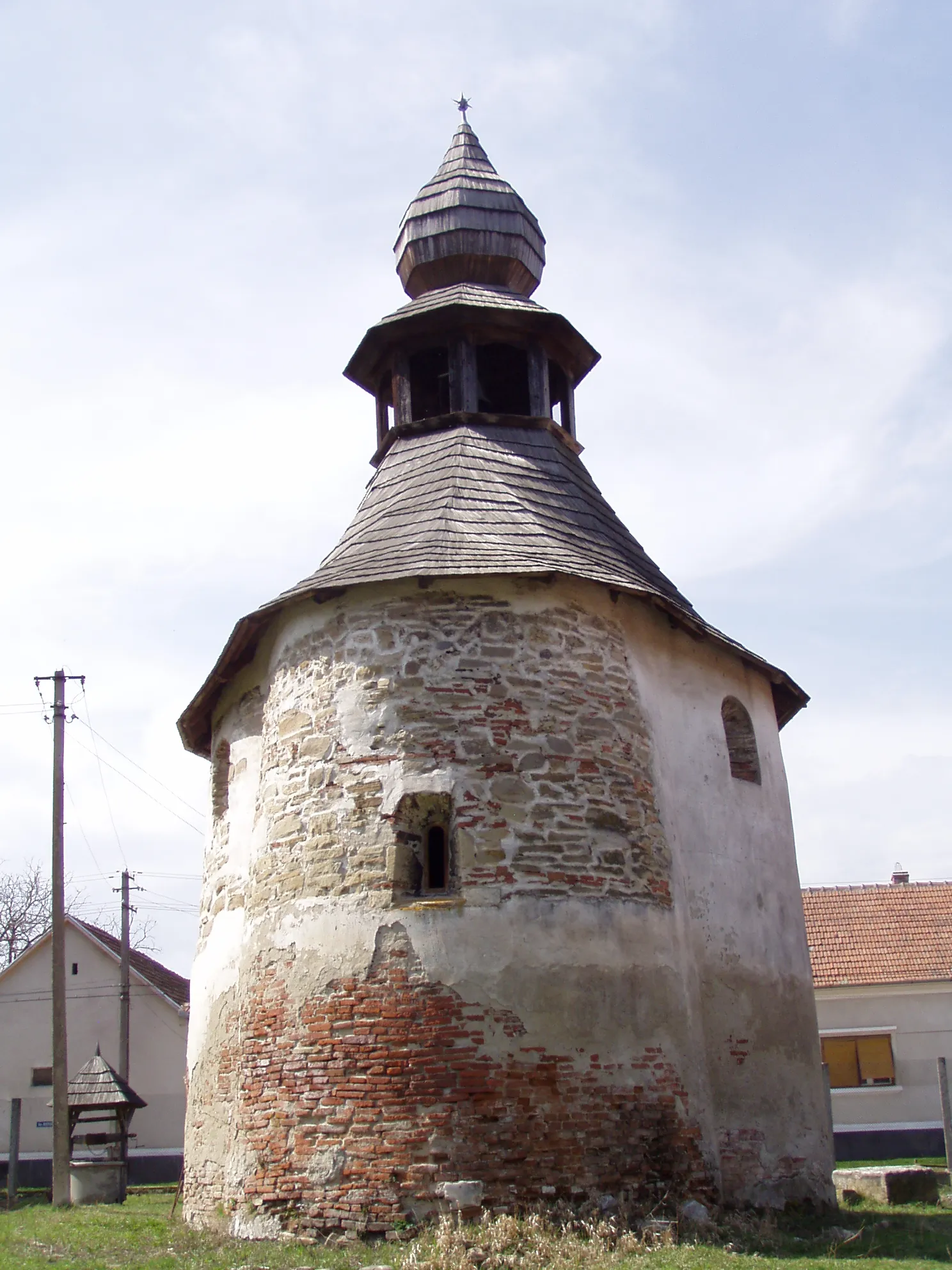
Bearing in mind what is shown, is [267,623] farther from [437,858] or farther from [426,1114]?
[426,1114]

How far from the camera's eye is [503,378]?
1549 cm

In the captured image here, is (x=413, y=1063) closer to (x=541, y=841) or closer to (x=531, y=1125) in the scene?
(x=531, y=1125)

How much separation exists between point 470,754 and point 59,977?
428 inches

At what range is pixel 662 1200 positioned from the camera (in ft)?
30.8

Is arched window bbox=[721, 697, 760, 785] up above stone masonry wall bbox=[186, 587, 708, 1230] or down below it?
above

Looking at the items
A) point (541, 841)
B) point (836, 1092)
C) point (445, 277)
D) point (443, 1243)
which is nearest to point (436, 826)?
point (541, 841)

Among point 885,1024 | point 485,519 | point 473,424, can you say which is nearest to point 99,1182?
point 485,519

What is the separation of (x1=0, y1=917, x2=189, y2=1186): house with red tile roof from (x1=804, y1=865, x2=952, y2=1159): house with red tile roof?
38.5 feet

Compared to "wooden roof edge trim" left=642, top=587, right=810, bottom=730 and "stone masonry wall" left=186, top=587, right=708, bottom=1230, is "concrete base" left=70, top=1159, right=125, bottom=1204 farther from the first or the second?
"wooden roof edge trim" left=642, top=587, right=810, bottom=730

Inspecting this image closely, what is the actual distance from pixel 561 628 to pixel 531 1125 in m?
3.93

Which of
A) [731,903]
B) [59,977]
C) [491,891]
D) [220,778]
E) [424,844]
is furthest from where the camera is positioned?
[59,977]

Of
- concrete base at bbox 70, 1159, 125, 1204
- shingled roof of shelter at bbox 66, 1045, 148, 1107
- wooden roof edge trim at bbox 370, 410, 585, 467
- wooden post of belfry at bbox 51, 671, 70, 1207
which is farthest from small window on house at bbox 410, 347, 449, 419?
concrete base at bbox 70, 1159, 125, 1204

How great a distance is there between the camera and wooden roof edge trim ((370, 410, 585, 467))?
13836mm

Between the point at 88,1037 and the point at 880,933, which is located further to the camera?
the point at 88,1037
